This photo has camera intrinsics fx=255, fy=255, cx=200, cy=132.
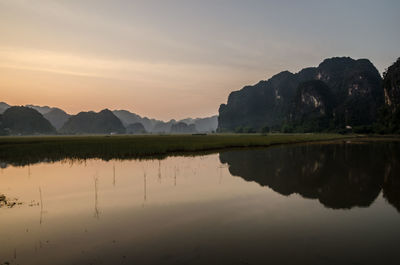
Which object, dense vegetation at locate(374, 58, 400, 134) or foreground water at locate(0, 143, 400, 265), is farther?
dense vegetation at locate(374, 58, 400, 134)

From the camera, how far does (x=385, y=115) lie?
92.8 m

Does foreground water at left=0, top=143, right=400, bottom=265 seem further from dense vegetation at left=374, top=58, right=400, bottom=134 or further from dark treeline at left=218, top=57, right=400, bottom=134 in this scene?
dark treeline at left=218, top=57, right=400, bottom=134

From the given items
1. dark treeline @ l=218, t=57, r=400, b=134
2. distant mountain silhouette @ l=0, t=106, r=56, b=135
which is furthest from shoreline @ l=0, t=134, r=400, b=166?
distant mountain silhouette @ l=0, t=106, r=56, b=135

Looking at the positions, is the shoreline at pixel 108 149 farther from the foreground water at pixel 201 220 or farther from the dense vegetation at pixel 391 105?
the dense vegetation at pixel 391 105

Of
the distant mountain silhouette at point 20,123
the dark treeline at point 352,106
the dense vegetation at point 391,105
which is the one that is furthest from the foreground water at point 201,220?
the distant mountain silhouette at point 20,123

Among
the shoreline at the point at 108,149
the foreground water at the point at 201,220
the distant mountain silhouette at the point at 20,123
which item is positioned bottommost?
the foreground water at the point at 201,220

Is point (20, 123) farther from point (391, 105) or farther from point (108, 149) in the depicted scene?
point (391, 105)

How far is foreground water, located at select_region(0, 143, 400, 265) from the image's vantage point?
5.23 m

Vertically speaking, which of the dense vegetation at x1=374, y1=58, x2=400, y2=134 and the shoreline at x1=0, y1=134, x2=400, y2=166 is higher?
the dense vegetation at x1=374, y1=58, x2=400, y2=134

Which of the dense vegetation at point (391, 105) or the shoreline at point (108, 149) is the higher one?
the dense vegetation at point (391, 105)

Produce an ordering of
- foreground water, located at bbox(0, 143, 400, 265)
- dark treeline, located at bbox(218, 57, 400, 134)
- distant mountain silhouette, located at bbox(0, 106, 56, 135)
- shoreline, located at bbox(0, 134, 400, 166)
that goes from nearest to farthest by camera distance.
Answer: foreground water, located at bbox(0, 143, 400, 265)
shoreline, located at bbox(0, 134, 400, 166)
dark treeline, located at bbox(218, 57, 400, 134)
distant mountain silhouette, located at bbox(0, 106, 56, 135)

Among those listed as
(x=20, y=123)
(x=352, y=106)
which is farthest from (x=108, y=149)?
(x=20, y=123)

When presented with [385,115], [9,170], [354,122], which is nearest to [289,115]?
[354,122]

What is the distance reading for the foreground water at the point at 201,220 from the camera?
523 cm
